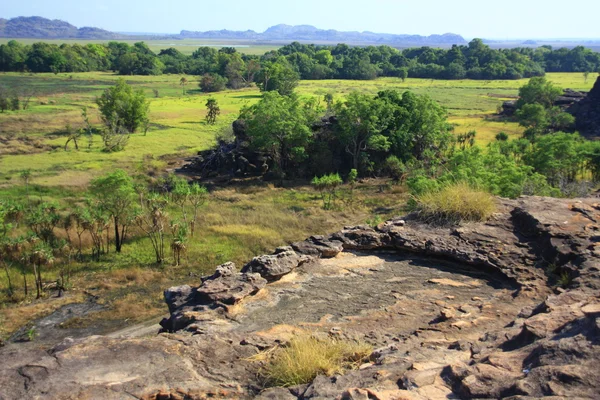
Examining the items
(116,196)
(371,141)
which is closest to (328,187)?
(371,141)

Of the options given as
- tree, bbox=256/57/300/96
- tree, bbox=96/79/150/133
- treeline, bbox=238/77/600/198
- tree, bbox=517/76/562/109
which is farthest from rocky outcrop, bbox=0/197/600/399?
tree, bbox=256/57/300/96

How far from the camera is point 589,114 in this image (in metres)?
62.3

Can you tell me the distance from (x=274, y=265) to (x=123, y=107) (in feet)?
155

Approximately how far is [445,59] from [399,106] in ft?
359

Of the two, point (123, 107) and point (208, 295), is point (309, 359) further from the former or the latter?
point (123, 107)

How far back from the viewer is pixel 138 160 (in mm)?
45125

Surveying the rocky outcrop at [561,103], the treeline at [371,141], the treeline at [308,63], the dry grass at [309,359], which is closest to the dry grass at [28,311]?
the dry grass at [309,359]

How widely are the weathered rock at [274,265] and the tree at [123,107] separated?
45.1m

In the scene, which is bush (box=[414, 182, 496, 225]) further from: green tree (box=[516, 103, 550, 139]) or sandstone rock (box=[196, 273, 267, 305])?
green tree (box=[516, 103, 550, 139])

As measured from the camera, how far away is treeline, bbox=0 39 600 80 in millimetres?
116312

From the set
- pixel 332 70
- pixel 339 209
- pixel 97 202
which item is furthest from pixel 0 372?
pixel 332 70

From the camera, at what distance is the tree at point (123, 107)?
54875mm

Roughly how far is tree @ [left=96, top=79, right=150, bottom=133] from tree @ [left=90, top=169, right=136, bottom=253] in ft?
101

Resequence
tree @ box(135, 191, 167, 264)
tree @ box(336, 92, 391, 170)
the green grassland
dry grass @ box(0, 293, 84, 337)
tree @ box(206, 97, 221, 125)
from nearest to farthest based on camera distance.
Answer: dry grass @ box(0, 293, 84, 337) < the green grassland < tree @ box(135, 191, 167, 264) < tree @ box(336, 92, 391, 170) < tree @ box(206, 97, 221, 125)
